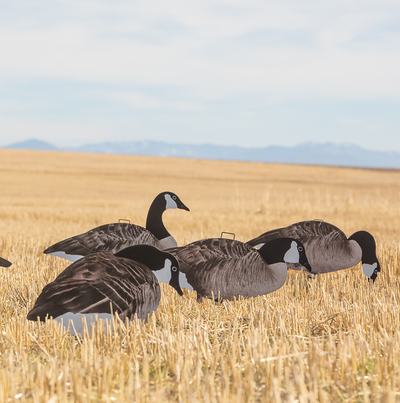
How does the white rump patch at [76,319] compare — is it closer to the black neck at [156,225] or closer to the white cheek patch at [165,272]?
the white cheek patch at [165,272]

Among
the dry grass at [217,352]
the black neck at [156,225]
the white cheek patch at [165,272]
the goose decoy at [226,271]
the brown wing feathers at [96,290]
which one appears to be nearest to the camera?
the dry grass at [217,352]

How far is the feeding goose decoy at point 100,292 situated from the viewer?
14.1 ft

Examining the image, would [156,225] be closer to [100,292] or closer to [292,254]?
[292,254]

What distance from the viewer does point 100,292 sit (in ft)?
14.2

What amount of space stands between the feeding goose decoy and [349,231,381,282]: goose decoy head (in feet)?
13.5

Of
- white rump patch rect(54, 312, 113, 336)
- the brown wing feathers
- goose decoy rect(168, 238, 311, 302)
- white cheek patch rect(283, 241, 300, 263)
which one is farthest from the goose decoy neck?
white rump patch rect(54, 312, 113, 336)

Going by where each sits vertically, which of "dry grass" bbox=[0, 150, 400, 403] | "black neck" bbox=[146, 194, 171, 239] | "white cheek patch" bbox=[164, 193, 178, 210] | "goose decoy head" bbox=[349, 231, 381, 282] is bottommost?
"dry grass" bbox=[0, 150, 400, 403]

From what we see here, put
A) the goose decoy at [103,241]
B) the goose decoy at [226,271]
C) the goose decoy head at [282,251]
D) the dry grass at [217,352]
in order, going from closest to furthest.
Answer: the dry grass at [217,352]
the goose decoy at [226,271]
the goose decoy head at [282,251]
the goose decoy at [103,241]

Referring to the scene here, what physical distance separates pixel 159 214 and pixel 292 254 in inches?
115

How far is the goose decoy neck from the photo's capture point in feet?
26.7

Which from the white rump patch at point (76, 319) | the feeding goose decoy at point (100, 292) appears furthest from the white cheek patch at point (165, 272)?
the white rump patch at point (76, 319)

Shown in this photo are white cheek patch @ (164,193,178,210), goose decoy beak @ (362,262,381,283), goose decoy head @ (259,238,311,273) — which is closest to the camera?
goose decoy head @ (259,238,311,273)

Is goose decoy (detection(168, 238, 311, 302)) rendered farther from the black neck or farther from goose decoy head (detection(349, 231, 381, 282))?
goose decoy head (detection(349, 231, 381, 282))

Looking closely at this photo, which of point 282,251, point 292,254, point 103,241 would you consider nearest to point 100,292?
point 282,251
